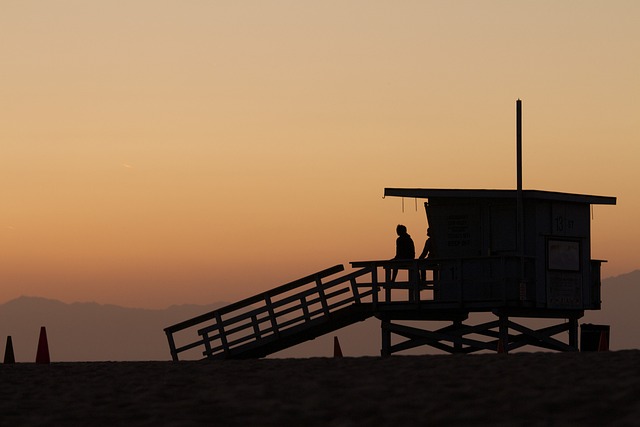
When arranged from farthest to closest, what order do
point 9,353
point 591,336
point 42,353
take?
point 591,336
point 9,353
point 42,353

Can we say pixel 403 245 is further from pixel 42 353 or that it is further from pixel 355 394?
pixel 355 394

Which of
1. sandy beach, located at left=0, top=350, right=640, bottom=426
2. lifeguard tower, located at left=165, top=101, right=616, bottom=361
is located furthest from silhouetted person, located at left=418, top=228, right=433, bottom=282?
sandy beach, located at left=0, top=350, right=640, bottom=426

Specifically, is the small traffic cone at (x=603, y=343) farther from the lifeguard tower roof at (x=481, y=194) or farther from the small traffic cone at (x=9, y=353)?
the small traffic cone at (x=9, y=353)

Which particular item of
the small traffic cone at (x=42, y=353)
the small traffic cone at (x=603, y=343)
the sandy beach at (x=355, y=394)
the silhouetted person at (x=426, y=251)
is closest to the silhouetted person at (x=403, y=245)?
the silhouetted person at (x=426, y=251)

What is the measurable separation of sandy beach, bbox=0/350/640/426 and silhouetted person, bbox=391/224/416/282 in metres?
12.7

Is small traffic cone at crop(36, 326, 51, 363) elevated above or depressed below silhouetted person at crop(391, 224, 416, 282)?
below

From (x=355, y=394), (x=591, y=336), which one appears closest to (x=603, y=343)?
(x=591, y=336)

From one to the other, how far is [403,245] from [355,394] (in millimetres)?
18299

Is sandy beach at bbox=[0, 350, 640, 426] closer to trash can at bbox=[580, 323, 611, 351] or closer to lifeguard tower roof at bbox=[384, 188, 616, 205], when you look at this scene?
trash can at bbox=[580, 323, 611, 351]

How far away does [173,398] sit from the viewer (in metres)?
12.8

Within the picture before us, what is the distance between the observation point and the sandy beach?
395 inches

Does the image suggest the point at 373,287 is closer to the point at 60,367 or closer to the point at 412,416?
the point at 60,367

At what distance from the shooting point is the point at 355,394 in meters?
12.1

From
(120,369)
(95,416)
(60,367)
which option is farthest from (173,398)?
(60,367)
